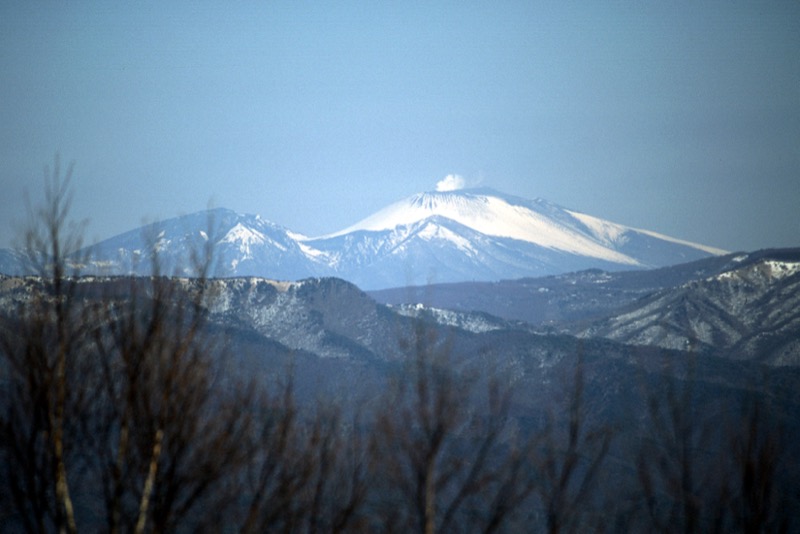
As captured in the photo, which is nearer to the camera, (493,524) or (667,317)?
(493,524)

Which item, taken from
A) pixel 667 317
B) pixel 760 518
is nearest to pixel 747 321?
pixel 667 317

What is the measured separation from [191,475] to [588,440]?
6.17 metres

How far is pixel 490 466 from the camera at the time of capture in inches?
2945

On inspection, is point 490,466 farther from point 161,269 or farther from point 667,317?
point 667,317

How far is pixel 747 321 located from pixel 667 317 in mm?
11576

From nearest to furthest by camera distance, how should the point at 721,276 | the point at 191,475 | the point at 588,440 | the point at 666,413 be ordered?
1. the point at 191,475
2. the point at 588,440
3. the point at 666,413
4. the point at 721,276

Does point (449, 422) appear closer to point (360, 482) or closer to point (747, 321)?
point (360, 482)

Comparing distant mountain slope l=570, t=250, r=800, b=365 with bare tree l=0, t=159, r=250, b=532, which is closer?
bare tree l=0, t=159, r=250, b=532

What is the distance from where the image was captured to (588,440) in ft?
48.9

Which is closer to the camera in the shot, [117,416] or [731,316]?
[117,416]

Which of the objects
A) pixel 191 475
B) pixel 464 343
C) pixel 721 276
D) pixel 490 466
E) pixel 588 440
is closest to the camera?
pixel 191 475

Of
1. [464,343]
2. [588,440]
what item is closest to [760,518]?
[588,440]

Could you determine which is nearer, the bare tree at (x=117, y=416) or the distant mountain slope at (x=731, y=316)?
the bare tree at (x=117, y=416)

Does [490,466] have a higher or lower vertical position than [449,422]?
lower
